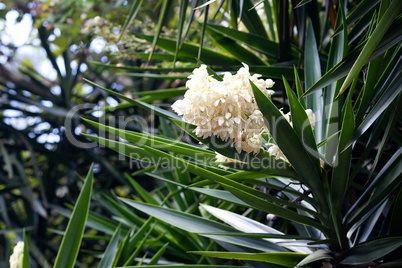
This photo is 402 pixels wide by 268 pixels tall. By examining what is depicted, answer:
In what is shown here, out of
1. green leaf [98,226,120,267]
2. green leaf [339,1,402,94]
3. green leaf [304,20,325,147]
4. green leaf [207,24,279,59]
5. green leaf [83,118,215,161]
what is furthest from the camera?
green leaf [207,24,279,59]

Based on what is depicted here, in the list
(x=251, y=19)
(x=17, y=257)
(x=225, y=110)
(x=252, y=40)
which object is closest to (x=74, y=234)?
(x=17, y=257)

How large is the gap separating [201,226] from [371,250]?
1.19 ft

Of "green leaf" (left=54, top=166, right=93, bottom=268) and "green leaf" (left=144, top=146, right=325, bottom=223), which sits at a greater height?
"green leaf" (left=144, top=146, right=325, bottom=223)

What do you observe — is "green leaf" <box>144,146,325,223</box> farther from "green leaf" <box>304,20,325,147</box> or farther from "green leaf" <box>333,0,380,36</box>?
"green leaf" <box>333,0,380,36</box>

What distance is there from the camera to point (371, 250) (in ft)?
2.32

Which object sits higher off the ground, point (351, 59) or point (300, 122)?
point (351, 59)

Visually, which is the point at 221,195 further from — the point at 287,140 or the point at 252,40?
the point at 252,40

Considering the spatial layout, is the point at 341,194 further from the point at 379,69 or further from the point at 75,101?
the point at 75,101

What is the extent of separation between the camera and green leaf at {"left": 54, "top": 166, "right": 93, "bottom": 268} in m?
0.89

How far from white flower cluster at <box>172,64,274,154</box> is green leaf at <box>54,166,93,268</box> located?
1.35 feet

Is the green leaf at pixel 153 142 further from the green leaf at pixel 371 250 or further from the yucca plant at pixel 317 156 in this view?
the green leaf at pixel 371 250

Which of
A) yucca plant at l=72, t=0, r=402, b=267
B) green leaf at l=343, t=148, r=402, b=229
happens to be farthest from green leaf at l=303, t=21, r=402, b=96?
green leaf at l=343, t=148, r=402, b=229

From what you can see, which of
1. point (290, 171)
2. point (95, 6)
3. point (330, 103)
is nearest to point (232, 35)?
point (330, 103)

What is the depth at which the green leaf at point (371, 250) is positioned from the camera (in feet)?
2.21
